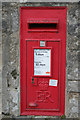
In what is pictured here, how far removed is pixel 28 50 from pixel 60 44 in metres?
0.55

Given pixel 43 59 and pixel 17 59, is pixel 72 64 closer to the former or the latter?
pixel 43 59

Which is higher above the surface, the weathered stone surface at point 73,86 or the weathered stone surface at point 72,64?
the weathered stone surface at point 72,64

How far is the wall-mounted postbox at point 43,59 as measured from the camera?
7.38 feet

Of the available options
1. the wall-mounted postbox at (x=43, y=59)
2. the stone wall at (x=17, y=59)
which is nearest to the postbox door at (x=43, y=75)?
the wall-mounted postbox at (x=43, y=59)

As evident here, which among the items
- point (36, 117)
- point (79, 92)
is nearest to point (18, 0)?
point (79, 92)

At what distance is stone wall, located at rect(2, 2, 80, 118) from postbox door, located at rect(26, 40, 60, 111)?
0.18m

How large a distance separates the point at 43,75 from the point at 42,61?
0.24 metres

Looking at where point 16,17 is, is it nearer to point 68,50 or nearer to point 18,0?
point 18,0

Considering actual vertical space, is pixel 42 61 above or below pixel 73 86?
above

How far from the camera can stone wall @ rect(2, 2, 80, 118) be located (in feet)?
7.49

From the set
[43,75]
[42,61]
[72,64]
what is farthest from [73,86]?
[42,61]

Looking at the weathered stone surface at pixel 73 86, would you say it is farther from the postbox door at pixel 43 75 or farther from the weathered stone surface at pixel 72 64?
the postbox door at pixel 43 75

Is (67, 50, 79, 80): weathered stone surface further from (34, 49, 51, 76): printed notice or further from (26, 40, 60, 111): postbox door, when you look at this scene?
(34, 49, 51, 76): printed notice

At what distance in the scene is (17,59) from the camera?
2355 millimetres
